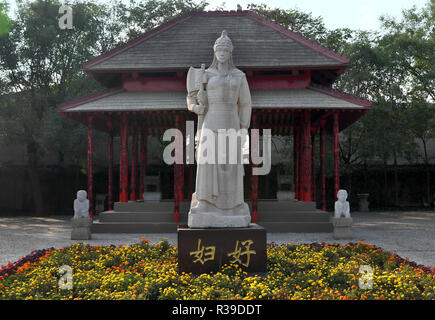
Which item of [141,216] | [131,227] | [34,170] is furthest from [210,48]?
[34,170]

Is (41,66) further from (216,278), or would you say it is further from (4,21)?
(216,278)

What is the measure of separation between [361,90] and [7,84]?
18.4 metres

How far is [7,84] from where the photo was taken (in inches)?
805

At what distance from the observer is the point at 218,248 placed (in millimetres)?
6586

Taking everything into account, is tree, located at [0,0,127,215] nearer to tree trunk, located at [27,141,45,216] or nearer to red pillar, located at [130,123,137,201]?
tree trunk, located at [27,141,45,216]

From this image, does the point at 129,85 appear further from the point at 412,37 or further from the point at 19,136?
the point at 412,37

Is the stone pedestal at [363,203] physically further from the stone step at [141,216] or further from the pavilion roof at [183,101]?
the stone step at [141,216]

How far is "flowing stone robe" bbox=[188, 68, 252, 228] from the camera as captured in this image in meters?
6.77

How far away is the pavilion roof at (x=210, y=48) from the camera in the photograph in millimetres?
15377

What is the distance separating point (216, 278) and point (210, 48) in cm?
1222

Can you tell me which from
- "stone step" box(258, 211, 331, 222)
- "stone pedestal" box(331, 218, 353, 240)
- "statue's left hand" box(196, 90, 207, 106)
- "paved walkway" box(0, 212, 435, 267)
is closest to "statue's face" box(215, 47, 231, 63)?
"statue's left hand" box(196, 90, 207, 106)

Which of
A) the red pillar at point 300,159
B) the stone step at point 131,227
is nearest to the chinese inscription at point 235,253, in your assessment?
the stone step at point 131,227
